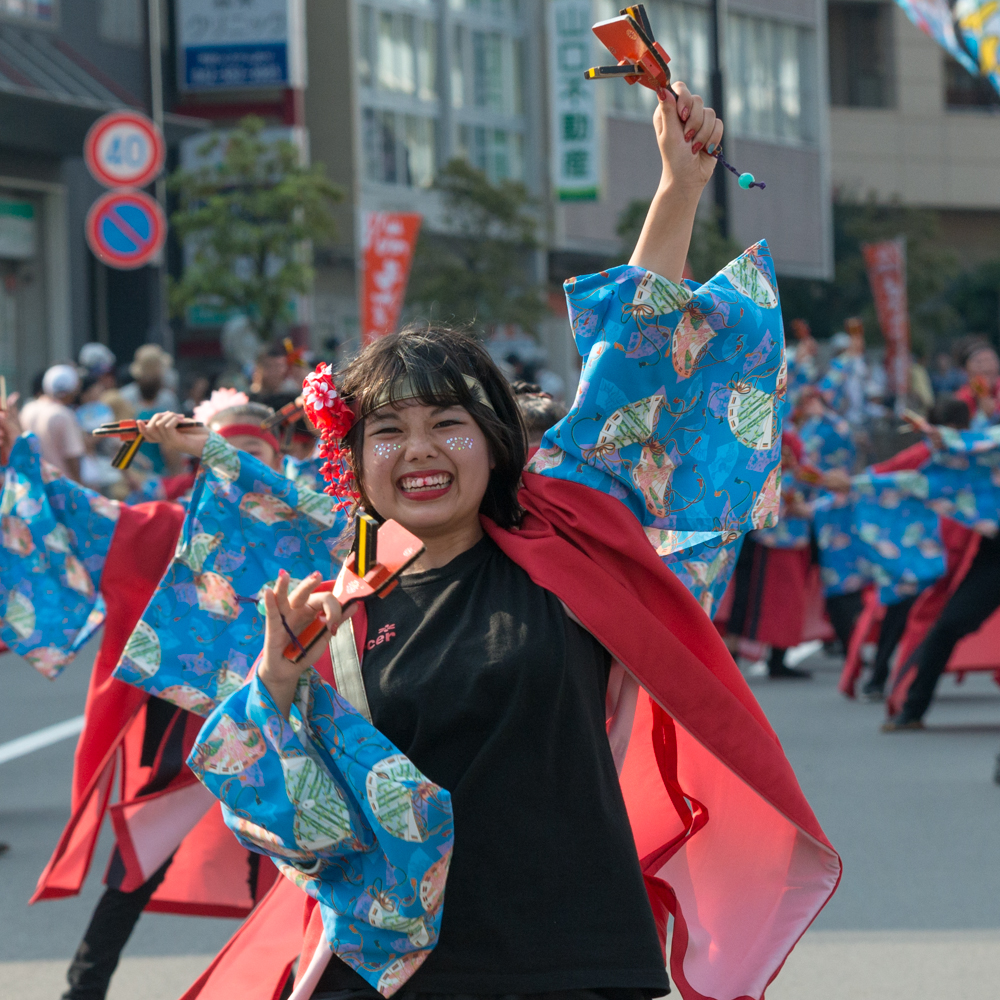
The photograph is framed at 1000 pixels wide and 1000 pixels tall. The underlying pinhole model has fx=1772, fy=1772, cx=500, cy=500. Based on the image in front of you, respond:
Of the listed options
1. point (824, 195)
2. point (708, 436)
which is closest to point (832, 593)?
point (708, 436)

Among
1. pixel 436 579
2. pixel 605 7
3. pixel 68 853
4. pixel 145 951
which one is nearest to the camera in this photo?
pixel 436 579

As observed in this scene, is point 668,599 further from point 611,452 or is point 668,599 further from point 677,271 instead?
point 677,271

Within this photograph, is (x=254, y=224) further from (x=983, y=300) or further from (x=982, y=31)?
(x=983, y=300)

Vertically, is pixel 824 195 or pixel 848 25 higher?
pixel 848 25

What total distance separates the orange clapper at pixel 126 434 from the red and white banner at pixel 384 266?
14.2 metres

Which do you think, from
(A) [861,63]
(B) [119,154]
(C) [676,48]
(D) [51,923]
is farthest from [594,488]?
(A) [861,63]

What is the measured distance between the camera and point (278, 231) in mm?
19641

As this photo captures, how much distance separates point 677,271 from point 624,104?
3424cm

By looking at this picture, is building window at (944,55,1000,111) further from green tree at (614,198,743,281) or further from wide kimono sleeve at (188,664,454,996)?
wide kimono sleeve at (188,664,454,996)

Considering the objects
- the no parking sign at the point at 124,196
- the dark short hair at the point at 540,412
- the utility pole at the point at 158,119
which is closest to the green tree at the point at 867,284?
the utility pole at the point at 158,119

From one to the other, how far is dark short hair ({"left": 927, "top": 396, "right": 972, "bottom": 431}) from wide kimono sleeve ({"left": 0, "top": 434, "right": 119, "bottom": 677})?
18.0 ft

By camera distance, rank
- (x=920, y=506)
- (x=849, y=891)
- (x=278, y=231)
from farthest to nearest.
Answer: (x=278, y=231) → (x=920, y=506) → (x=849, y=891)

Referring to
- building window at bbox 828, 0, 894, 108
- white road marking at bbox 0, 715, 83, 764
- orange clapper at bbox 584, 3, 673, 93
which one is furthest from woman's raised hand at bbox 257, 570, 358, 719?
building window at bbox 828, 0, 894, 108

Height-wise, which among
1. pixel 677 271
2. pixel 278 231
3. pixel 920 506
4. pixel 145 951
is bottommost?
pixel 145 951
